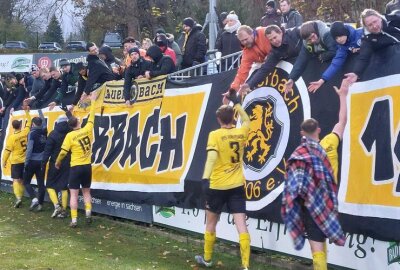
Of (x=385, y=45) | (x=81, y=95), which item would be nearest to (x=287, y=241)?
(x=385, y=45)

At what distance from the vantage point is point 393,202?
7.08 meters

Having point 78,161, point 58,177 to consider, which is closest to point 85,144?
point 78,161

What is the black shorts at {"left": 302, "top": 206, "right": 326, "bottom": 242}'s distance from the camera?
275 inches

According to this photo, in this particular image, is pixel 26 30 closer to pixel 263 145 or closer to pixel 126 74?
pixel 126 74

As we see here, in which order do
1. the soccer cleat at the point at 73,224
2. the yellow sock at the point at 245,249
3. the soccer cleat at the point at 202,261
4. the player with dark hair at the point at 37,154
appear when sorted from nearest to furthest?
1. the yellow sock at the point at 245,249
2. the soccer cleat at the point at 202,261
3. the soccer cleat at the point at 73,224
4. the player with dark hair at the point at 37,154

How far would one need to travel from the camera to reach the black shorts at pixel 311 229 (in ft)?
22.9

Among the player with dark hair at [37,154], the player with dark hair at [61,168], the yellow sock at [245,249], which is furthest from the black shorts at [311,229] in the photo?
the player with dark hair at [37,154]

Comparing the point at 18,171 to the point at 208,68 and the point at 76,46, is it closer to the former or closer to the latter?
the point at 208,68

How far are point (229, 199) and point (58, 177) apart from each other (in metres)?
6.23

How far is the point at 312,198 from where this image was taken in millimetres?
6906

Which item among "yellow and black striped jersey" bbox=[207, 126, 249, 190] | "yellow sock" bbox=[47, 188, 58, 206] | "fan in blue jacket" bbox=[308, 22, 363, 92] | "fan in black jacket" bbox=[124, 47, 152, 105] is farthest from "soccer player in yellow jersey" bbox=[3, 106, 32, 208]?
"fan in blue jacket" bbox=[308, 22, 363, 92]

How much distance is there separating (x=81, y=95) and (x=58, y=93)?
1.48m

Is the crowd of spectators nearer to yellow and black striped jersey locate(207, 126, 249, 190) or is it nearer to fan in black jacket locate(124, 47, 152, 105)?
fan in black jacket locate(124, 47, 152, 105)

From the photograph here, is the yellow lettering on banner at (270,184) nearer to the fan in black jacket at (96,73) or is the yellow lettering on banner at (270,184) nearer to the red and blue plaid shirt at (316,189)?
the red and blue plaid shirt at (316,189)
